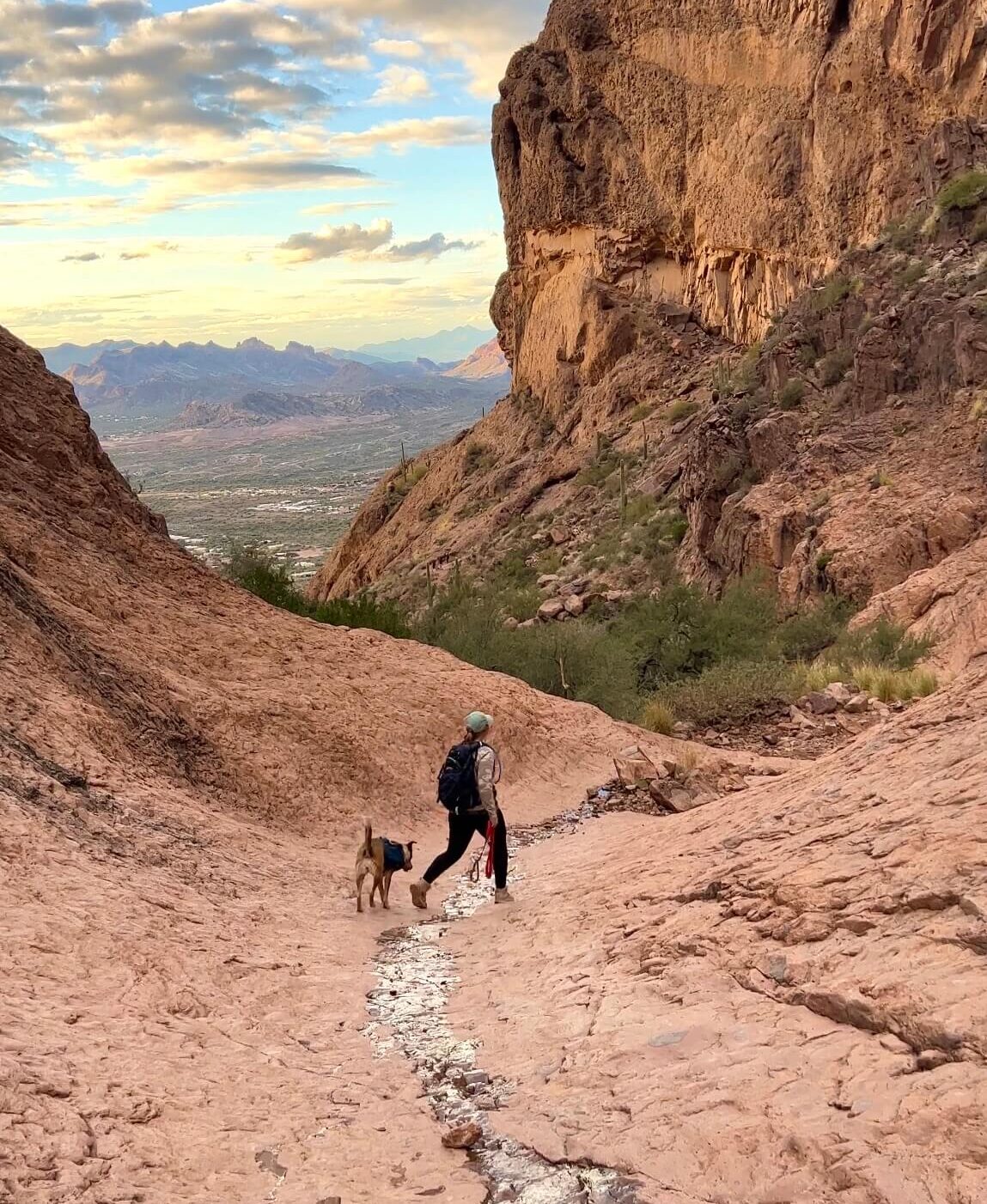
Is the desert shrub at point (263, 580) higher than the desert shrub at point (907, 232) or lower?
lower

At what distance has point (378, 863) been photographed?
305 inches

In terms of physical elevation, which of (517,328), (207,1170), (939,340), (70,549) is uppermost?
(517,328)

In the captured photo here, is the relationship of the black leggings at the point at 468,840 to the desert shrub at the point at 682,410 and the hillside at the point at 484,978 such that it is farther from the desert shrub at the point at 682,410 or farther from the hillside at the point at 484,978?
the desert shrub at the point at 682,410

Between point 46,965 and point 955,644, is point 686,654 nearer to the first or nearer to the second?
point 955,644

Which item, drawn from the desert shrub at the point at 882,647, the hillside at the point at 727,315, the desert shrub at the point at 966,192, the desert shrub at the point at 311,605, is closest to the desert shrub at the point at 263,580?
the desert shrub at the point at 311,605

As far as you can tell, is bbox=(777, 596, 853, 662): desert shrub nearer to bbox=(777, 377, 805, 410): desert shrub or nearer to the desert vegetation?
the desert vegetation

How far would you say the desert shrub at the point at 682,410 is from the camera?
36.6 m

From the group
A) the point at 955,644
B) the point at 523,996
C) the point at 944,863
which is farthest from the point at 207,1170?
the point at 955,644

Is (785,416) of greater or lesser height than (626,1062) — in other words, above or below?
above

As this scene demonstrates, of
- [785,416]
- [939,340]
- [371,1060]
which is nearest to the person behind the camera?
[371,1060]

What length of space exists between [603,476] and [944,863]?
33238mm

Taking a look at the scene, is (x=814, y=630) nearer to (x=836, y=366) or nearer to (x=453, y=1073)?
(x=836, y=366)

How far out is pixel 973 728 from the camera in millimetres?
5871

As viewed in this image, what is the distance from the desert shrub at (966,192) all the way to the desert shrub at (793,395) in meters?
5.11
